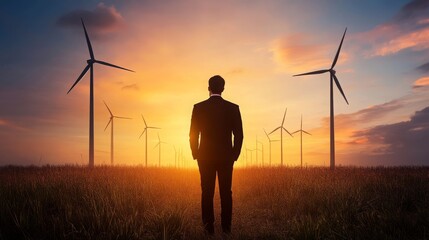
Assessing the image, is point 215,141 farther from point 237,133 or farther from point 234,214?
point 234,214

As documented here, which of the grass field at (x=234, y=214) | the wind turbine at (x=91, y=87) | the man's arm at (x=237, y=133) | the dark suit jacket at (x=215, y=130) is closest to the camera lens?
the grass field at (x=234, y=214)

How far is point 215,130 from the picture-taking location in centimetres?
743

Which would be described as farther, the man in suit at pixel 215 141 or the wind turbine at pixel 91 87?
the wind turbine at pixel 91 87

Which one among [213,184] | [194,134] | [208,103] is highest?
[208,103]

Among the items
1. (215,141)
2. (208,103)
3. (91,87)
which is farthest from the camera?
(91,87)

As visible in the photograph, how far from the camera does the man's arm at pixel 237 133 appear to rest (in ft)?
24.7

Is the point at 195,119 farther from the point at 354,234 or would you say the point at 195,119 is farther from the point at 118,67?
the point at 118,67

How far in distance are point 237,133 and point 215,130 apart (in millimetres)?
470

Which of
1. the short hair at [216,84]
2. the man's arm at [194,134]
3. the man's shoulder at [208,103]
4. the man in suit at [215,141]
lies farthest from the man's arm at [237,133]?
the man's arm at [194,134]

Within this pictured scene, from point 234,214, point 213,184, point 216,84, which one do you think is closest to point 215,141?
point 213,184

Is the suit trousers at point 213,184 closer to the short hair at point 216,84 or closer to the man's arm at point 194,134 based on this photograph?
the man's arm at point 194,134

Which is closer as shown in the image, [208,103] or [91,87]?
[208,103]

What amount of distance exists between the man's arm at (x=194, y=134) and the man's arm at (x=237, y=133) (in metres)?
0.72

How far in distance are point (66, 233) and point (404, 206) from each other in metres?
8.22
